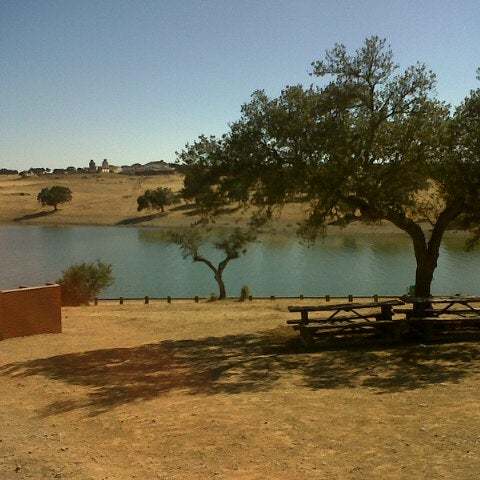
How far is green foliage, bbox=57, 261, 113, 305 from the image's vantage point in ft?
108

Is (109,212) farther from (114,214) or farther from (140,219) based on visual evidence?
(140,219)

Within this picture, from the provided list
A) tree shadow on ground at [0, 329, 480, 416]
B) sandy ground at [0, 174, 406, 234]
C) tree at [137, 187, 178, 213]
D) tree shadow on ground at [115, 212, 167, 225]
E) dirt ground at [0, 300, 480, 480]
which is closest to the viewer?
dirt ground at [0, 300, 480, 480]

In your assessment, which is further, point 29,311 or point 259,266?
point 259,266

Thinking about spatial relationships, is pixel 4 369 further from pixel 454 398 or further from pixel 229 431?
pixel 454 398

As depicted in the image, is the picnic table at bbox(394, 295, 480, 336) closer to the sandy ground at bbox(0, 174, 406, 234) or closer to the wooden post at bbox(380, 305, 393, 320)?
the wooden post at bbox(380, 305, 393, 320)

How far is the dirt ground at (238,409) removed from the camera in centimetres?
820

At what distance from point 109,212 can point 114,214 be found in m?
2.59

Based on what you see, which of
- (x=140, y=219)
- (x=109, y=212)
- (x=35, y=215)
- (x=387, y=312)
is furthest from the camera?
(x=109, y=212)

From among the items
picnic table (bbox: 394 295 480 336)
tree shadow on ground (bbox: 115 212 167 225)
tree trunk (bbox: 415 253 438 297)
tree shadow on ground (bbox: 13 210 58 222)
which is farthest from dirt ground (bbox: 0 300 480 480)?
tree shadow on ground (bbox: 13 210 58 222)

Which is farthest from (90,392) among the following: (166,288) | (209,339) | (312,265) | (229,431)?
(312,265)

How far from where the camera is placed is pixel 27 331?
61.6 feet

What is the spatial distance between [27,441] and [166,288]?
129ft

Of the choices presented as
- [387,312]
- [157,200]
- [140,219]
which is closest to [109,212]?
[140,219]

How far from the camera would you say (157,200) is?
347 feet
